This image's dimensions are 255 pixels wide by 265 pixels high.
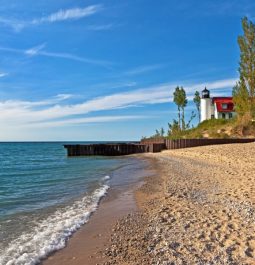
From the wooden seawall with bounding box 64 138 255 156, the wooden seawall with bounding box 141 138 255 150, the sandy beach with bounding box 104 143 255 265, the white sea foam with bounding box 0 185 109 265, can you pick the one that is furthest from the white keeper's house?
the white sea foam with bounding box 0 185 109 265

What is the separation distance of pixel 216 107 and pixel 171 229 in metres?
61.2

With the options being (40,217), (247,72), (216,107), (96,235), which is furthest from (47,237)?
(216,107)

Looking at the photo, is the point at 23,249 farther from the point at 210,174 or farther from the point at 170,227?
the point at 210,174

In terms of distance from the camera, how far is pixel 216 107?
66125 mm

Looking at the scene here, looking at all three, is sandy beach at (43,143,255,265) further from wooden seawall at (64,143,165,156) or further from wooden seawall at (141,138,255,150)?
wooden seawall at (64,143,165,156)

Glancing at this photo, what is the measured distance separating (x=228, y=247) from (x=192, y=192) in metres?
5.98

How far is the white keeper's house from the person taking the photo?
65.5 m

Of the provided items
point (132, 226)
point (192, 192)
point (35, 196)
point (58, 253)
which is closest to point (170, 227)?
point (132, 226)

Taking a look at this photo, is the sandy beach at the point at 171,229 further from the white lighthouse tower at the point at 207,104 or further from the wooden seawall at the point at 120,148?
the white lighthouse tower at the point at 207,104

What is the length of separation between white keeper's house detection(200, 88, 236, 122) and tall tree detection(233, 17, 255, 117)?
68.6 feet

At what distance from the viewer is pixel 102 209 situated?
10.7 m

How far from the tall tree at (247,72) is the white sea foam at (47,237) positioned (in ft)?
122

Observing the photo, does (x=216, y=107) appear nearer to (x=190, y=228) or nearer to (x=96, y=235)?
(x=190, y=228)

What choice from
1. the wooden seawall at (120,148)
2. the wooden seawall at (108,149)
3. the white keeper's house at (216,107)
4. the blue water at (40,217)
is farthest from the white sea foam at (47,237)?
the white keeper's house at (216,107)
